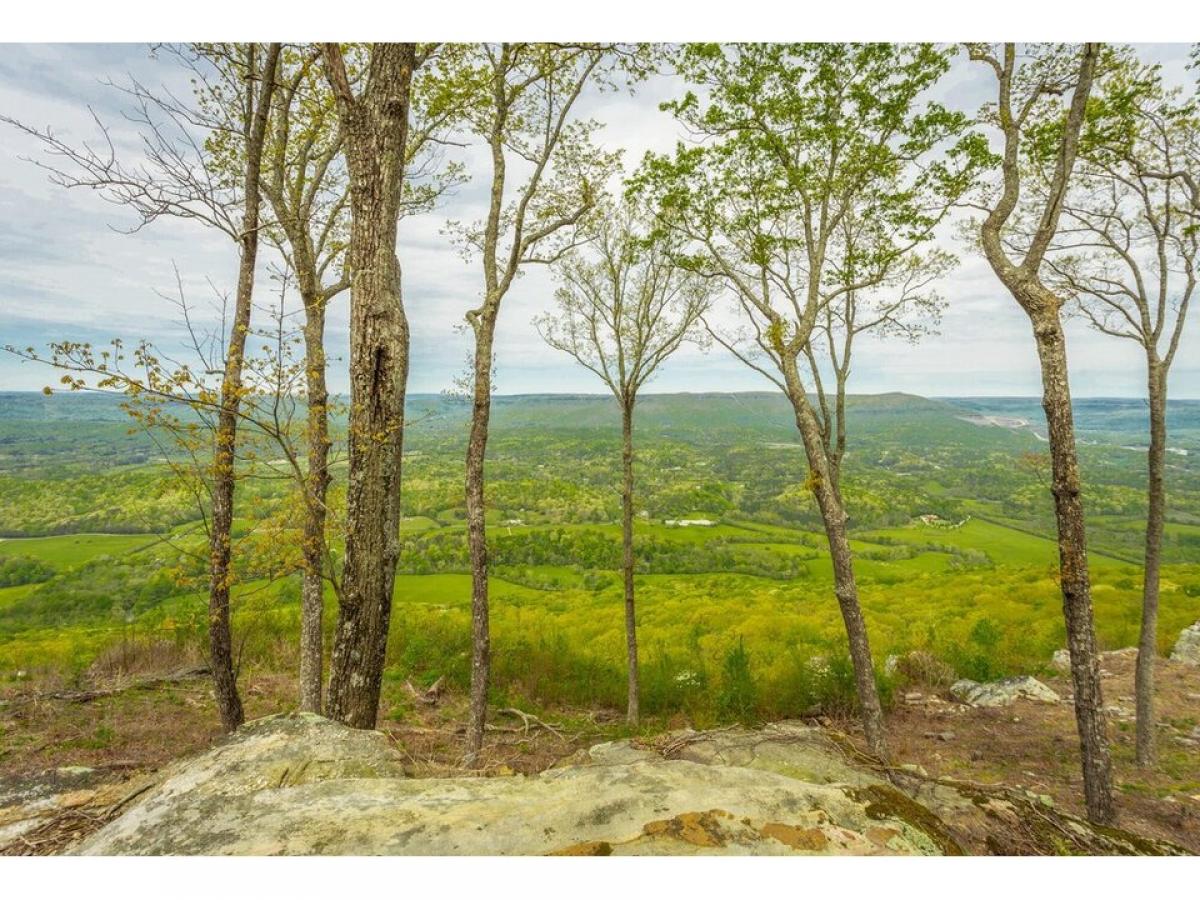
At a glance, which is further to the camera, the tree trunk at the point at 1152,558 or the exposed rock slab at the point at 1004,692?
the exposed rock slab at the point at 1004,692

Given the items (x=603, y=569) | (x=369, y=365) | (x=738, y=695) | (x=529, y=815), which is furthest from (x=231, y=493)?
(x=603, y=569)

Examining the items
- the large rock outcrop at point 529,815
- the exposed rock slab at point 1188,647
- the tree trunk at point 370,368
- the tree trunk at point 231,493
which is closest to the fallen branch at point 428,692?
the tree trunk at point 231,493

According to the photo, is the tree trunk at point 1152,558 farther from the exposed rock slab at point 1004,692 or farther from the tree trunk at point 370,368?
the tree trunk at point 370,368

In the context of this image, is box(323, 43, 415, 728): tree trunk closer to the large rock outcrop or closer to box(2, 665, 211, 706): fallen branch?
the large rock outcrop

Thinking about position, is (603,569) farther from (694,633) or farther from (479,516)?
(479,516)

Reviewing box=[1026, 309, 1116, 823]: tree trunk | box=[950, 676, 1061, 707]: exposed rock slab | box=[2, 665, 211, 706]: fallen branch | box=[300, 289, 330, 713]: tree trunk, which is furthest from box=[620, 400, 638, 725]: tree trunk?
box=[2, 665, 211, 706]: fallen branch

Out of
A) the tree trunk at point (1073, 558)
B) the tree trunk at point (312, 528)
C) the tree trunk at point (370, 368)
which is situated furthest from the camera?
the tree trunk at point (312, 528)

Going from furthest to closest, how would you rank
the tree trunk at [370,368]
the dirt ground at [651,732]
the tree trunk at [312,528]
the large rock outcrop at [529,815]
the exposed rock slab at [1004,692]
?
the exposed rock slab at [1004,692]
the dirt ground at [651,732]
the tree trunk at [312,528]
the tree trunk at [370,368]
the large rock outcrop at [529,815]
